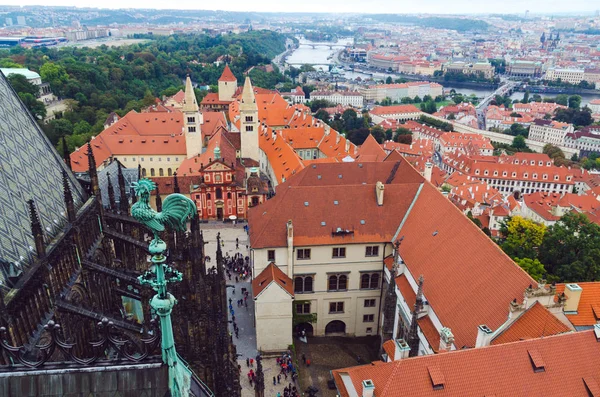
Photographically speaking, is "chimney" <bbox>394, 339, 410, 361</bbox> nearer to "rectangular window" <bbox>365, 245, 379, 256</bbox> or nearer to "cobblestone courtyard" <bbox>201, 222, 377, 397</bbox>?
"cobblestone courtyard" <bbox>201, 222, 377, 397</bbox>

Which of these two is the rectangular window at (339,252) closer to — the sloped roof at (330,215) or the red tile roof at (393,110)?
the sloped roof at (330,215)

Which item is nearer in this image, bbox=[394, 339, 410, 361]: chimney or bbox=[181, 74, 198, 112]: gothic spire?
bbox=[394, 339, 410, 361]: chimney

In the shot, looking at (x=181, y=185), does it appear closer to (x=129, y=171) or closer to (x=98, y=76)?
(x=129, y=171)

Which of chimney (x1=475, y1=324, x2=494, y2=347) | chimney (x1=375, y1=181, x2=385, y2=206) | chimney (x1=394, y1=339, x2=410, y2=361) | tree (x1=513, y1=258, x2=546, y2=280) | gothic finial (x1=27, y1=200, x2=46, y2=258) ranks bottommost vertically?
tree (x1=513, y1=258, x2=546, y2=280)

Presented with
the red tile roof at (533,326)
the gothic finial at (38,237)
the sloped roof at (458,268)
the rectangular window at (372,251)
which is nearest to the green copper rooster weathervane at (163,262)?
the gothic finial at (38,237)

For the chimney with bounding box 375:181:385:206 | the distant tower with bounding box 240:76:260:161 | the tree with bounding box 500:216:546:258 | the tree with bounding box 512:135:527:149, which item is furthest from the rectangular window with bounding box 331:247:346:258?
the tree with bounding box 512:135:527:149
